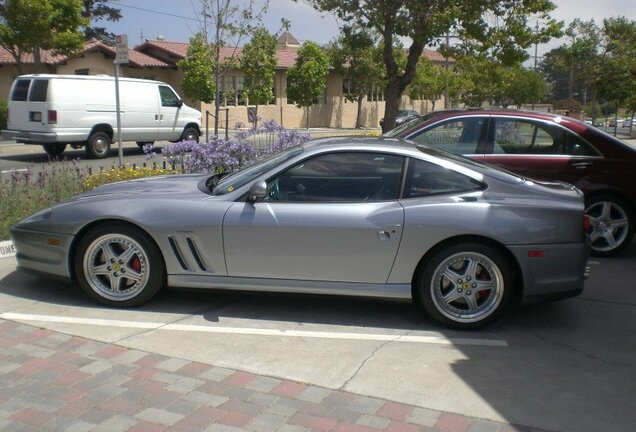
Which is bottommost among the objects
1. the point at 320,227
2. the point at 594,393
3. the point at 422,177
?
the point at 594,393

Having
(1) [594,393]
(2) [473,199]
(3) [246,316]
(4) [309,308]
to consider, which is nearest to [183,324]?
(3) [246,316]

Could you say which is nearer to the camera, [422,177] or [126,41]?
[422,177]

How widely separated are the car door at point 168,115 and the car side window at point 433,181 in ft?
52.4

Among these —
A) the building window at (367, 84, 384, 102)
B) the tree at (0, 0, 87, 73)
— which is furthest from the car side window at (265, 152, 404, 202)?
the building window at (367, 84, 384, 102)

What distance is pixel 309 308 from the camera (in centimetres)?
552

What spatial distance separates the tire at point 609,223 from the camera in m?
7.46

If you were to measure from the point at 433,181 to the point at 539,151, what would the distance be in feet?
9.51

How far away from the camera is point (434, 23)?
Result: 13867 mm

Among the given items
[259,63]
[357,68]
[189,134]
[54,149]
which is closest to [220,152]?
[54,149]

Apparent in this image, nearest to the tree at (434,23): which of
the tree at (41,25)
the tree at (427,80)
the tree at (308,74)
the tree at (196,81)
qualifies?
the tree at (41,25)

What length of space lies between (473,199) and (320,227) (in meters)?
1.16

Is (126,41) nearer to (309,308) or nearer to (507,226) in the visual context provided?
(309,308)

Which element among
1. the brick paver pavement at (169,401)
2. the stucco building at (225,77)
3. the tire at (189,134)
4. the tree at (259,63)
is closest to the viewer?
the brick paver pavement at (169,401)

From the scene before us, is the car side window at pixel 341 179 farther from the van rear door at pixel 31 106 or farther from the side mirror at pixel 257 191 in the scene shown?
the van rear door at pixel 31 106
